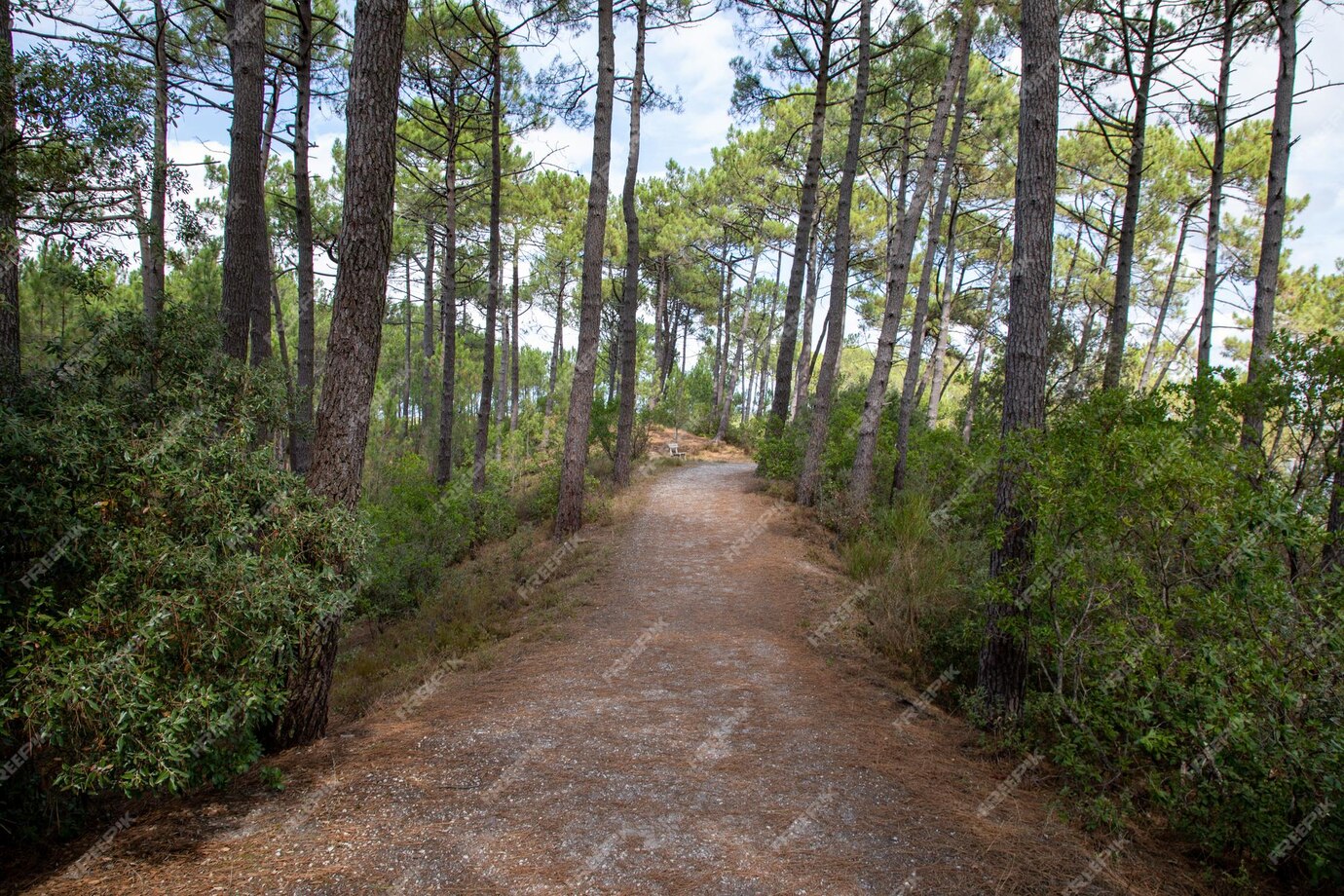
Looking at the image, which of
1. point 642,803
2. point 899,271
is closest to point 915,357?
point 899,271

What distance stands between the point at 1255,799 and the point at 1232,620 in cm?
77

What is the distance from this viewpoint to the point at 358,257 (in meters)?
4.07

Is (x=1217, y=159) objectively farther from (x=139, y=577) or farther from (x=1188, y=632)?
(x=139, y=577)

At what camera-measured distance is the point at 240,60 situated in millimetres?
6383

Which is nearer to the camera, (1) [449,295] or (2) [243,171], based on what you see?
(2) [243,171]

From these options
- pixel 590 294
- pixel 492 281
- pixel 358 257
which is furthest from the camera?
pixel 492 281

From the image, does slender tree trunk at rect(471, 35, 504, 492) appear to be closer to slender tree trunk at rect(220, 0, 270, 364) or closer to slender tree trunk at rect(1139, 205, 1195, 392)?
slender tree trunk at rect(220, 0, 270, 364)

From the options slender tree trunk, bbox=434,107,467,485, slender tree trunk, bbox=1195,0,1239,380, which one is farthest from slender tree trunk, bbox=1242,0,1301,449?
slender tree trunk, bbox=434,107,467,485

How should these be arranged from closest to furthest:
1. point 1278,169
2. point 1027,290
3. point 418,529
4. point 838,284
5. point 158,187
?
point 1027,290 < point 158,187 < point 1278,169 < point 418,529 < point 838,284

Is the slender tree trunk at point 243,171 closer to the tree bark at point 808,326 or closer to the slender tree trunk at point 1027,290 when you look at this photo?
the slender tree trunk at point 1027,290

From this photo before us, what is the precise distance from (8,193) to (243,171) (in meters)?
3.02

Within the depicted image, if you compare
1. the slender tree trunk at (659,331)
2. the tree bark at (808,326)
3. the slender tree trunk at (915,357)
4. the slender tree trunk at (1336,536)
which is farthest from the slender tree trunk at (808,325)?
the slender tree trunk at (1336,536)

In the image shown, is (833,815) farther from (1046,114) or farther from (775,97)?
(775,97)

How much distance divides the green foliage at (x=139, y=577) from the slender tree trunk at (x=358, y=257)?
42cm
